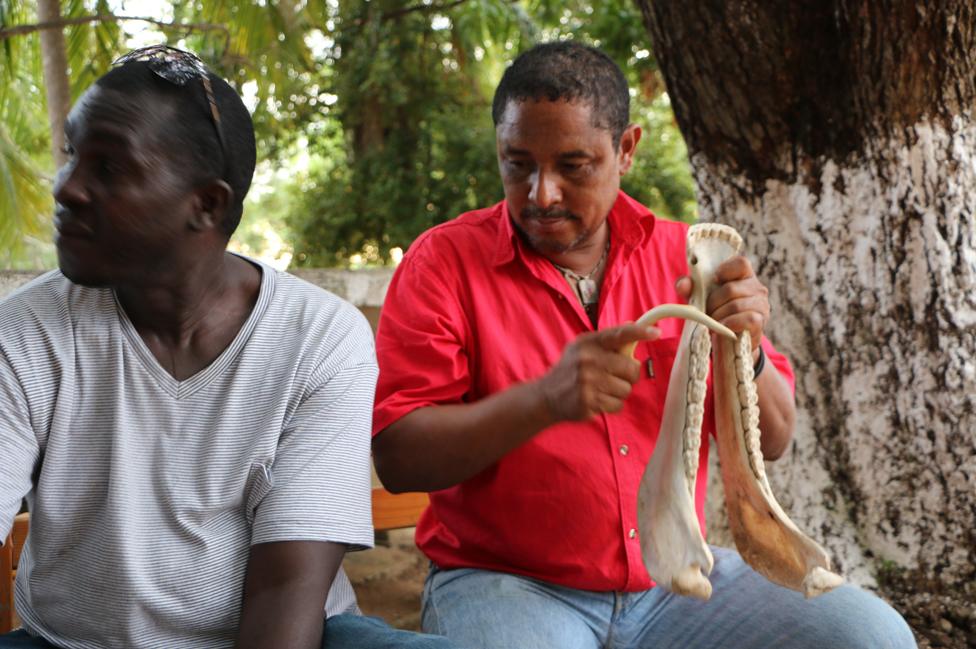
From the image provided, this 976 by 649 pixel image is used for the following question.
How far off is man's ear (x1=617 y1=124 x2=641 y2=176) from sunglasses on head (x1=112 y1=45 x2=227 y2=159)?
0.93 meters

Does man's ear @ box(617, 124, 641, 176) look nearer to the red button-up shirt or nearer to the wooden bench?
the red button-up shirt

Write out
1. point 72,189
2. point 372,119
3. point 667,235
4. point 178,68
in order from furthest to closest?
point 372,119 < point 667,235 < point 178,68 < point 72,189

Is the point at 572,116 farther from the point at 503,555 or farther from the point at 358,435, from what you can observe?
the point at 503,555

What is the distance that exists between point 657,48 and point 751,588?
5.82 feet

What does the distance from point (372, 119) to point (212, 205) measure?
379 inches

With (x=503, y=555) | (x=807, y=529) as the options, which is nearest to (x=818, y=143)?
(x=807, y=529)

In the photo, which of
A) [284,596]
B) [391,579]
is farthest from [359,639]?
[391,579]

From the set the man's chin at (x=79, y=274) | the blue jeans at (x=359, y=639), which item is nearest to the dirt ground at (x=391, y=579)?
the blue jeans at (x=359, y=639)

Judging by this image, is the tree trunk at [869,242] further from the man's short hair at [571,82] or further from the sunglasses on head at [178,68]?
the sunglasses on head at [178,68]

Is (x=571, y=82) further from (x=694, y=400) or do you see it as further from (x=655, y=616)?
(x=655, y=616)

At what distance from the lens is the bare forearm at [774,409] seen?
2158 mm

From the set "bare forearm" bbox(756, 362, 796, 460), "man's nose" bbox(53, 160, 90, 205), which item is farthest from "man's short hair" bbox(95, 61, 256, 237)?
"bare forearm" bbox(756, 362, 796, 460)

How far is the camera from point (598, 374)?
1.75 metres

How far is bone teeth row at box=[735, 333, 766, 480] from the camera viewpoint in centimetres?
187
